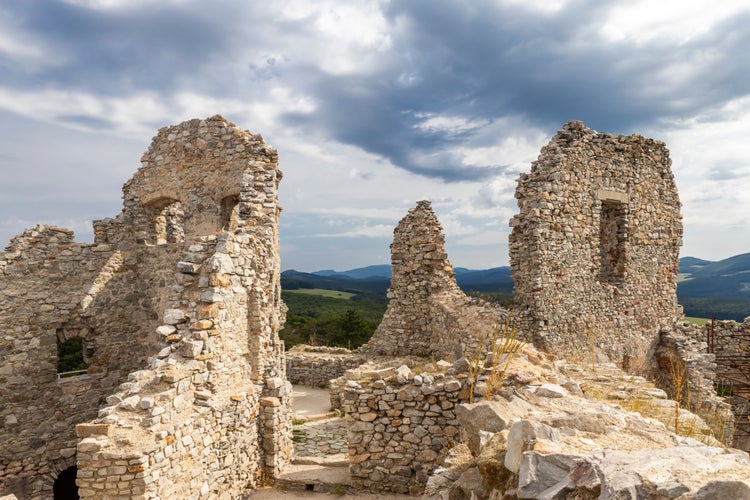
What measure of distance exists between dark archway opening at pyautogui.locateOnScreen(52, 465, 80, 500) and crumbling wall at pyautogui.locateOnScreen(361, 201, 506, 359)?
784 centimetres

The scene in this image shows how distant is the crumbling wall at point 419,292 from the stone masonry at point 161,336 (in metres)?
4.03

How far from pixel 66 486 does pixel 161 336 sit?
7137 mm

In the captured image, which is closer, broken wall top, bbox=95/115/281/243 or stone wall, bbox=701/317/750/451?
broken wall top, bbox=95/115/281/243

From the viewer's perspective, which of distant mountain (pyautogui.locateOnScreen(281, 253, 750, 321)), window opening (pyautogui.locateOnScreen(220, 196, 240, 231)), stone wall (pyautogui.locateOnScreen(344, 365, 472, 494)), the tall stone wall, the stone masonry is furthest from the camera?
distant mountain (pyautogui.locateOnScreen(281, 253, 750, 321))

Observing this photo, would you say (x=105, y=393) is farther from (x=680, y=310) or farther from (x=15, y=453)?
(x=680, y=310)

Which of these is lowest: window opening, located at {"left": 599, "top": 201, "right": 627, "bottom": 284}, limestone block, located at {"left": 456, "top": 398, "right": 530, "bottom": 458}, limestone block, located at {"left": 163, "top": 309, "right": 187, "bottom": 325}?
limestone block, located at {"left": 456, "top": 398, "right": 530, "bottom": 458}

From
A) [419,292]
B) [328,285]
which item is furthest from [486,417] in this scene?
[328,285]

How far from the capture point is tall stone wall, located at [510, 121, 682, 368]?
1048 cm

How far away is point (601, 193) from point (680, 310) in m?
5.33

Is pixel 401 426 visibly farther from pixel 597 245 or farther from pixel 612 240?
pixel 612 240

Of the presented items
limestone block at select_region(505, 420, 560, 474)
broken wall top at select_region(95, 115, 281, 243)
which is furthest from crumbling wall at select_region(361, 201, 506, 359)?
limestone block at select_region(505, 420, 560, 474)

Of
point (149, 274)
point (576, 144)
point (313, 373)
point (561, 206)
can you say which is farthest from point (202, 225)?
point (576, 144)

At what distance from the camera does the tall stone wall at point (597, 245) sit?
10477mm

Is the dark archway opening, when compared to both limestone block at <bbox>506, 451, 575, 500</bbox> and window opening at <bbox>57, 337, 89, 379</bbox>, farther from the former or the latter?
limestone block at <bbox>506, 451, 575, 500</bbox>
